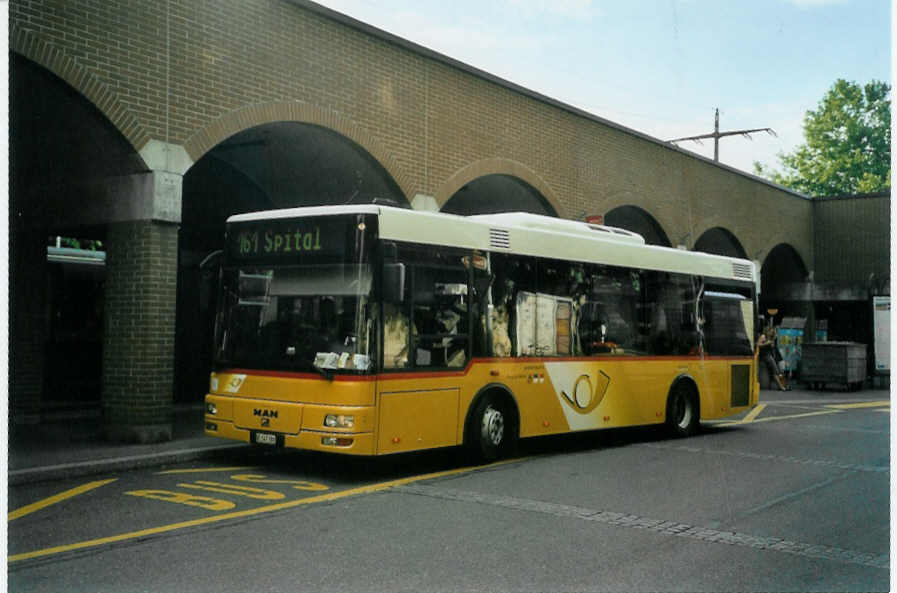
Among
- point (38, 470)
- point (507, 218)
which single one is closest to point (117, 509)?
point (38, 470)

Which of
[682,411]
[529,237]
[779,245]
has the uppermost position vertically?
[779,245]

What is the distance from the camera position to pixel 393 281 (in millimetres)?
9453

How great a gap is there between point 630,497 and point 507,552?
2.65 m

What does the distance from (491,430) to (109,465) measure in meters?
4.27

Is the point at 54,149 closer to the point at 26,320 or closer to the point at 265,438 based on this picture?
the point at 26,320

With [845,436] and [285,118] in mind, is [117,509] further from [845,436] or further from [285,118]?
[845,436]

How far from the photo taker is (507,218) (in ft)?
39.5

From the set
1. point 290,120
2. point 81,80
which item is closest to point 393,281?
point 81,80

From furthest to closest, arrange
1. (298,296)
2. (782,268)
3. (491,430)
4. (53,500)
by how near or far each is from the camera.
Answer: (782,268)
(491,430)
(298,296)
(53,500)

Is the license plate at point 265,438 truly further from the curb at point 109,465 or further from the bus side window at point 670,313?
Answer: the bus side window at point 670,313

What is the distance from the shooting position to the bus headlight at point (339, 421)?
941 centimetres

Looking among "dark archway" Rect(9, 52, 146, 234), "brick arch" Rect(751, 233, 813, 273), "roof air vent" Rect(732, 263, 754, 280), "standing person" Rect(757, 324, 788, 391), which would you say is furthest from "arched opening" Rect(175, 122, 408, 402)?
"brick arch" Rect(751, 233, 813, 273)

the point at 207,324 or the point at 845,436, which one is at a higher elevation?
the point at 207,324

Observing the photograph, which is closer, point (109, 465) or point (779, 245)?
point (109, 465)
